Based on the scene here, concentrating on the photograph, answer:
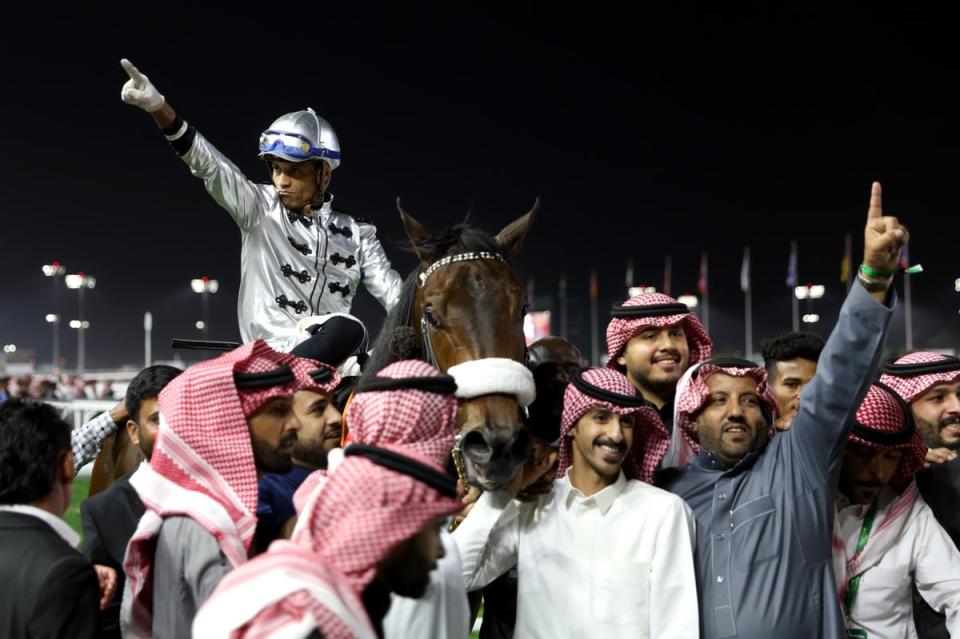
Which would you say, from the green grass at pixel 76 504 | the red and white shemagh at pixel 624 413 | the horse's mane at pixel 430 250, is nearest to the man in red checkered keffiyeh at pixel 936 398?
the red and white shemagh at pixel 624 413

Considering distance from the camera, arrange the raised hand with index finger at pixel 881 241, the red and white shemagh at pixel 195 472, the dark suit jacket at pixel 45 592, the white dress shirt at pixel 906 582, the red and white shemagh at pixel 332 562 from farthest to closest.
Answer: the white dress shirt at pixel 906 582, the raised hand with index finger at pixel 881 241, the red and white shemagh at pixel 195 472, the dark suit jacket at pixel 45 592, the red and white shemagh at pixel 332 562

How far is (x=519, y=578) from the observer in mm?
3564

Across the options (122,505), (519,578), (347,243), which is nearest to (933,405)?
(519,578)

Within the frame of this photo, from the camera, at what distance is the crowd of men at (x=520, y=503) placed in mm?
1979

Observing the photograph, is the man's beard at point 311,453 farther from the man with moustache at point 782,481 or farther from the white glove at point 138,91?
the white glove at point 138,91

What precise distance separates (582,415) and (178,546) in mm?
1664

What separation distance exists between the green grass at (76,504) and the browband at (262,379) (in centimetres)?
895

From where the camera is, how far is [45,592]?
247cm

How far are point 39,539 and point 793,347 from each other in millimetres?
3786

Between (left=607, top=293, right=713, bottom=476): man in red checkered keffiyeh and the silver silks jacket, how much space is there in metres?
1.40

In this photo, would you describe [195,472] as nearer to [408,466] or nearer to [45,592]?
[45,592]

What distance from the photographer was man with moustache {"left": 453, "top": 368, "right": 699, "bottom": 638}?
3303mm

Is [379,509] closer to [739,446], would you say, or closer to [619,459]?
[619,459]

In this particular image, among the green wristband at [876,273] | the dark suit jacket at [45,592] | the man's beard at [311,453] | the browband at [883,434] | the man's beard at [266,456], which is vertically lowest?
the dark suit jacket at [45,592]
